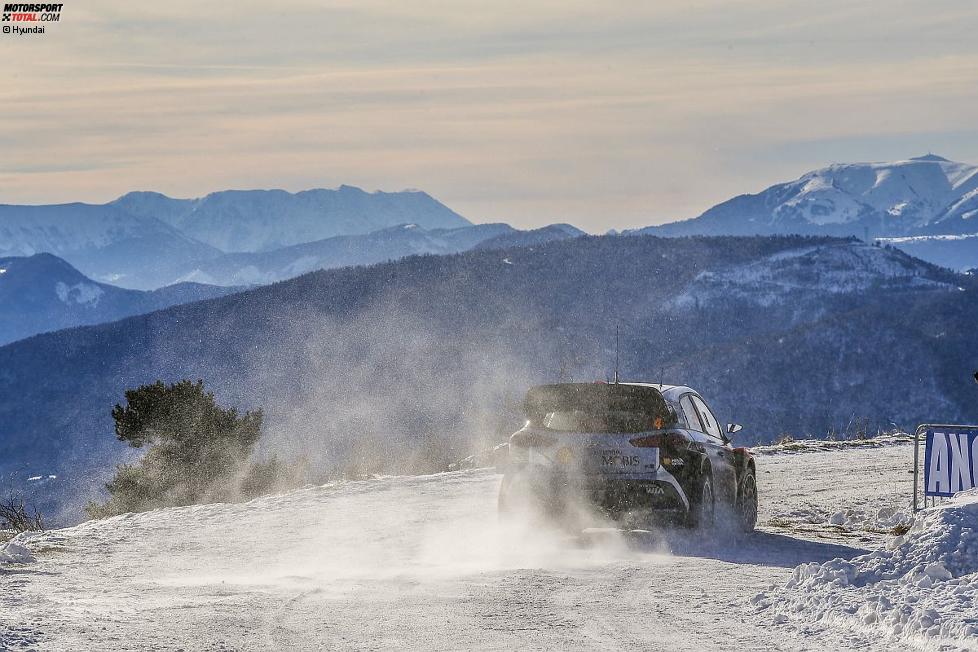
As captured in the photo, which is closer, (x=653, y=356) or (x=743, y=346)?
(x=743, y=346)

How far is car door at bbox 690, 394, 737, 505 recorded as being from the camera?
12844 mm

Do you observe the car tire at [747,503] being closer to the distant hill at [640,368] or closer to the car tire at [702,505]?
the car tire at [702,505]

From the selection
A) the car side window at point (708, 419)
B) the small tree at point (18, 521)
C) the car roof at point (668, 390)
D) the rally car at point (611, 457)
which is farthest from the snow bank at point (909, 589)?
the small tree at point (18, 521)

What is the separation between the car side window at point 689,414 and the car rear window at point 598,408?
0.50 m

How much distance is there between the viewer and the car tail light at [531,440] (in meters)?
12.0

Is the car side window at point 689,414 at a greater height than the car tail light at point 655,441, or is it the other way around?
the car side window at point 689,414

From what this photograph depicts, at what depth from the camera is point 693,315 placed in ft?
635

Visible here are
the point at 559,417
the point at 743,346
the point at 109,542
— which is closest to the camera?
the point at 559,417

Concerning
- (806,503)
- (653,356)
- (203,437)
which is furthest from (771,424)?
(806,503)

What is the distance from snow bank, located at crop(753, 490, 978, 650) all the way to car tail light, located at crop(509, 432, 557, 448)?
3473 millimetres

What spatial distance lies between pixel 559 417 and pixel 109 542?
16.8 ft

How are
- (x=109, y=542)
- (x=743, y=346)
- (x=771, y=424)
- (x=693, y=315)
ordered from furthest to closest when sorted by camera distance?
(x=693, y=315) → (x=743, y=346) → (x=771, y=424) → (x=109, y=542)

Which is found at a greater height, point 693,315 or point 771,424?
point 693,315

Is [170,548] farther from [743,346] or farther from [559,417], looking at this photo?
[743,346]
